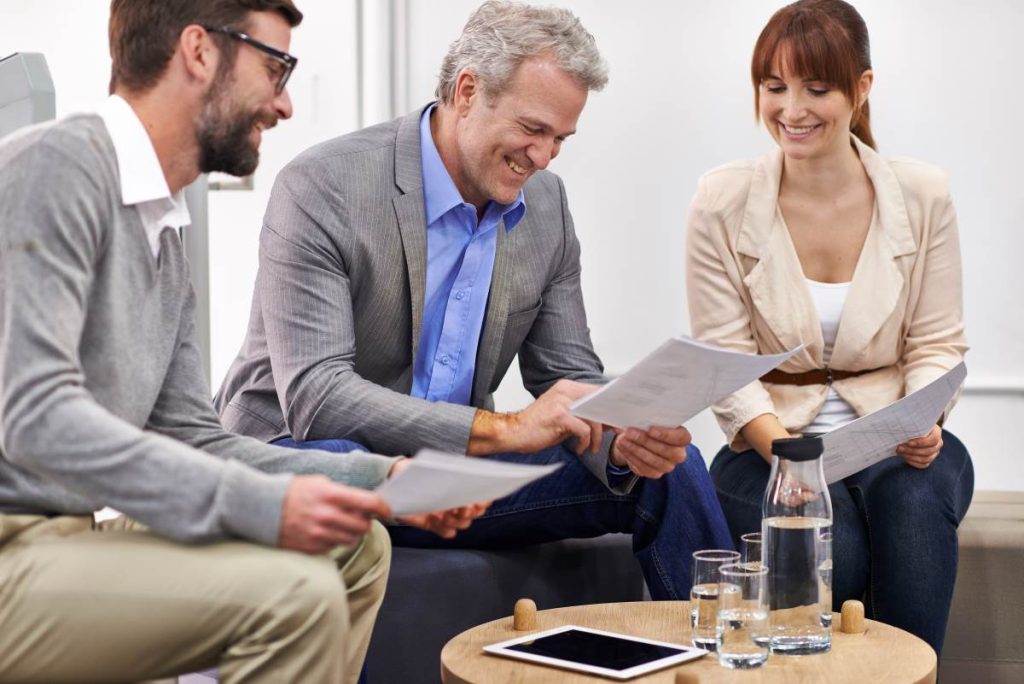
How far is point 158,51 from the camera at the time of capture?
154cm

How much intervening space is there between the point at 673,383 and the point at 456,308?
25.3 inches

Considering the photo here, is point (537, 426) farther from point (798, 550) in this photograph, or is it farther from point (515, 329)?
point (798, 550)

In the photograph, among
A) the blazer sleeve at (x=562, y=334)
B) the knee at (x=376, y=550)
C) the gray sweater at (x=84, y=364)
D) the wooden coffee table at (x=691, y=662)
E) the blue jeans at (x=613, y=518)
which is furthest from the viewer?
the blazer sleeve at (x=562, y=334)

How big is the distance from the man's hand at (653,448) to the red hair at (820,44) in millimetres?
883

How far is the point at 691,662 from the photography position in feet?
5.50

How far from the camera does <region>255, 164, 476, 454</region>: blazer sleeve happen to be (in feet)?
6.97

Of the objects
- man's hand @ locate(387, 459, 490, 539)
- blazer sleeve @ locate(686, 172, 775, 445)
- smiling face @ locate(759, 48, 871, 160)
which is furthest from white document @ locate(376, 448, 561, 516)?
smiling face @ locate(759, 48, 871, 160)

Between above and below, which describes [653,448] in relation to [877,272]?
below

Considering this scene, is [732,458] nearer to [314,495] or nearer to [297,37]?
[314,495]

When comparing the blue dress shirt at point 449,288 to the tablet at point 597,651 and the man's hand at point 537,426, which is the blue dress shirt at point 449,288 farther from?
the tablet at point 597,651

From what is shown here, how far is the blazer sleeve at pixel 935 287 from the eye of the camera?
8.75 ft

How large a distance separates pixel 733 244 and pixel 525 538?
0.76 m

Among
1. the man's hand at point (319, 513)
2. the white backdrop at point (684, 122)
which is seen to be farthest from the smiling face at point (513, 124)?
the white backdrop at point (684, 122)

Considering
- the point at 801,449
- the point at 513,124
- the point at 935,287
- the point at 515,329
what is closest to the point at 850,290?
the point at 935,287
